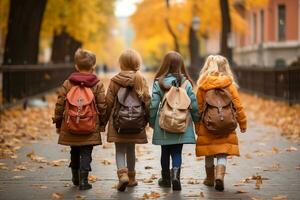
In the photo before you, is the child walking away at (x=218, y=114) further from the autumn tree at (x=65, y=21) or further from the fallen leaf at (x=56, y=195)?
the autumn tree at (x=65, y=21)

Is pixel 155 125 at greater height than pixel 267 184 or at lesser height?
greater

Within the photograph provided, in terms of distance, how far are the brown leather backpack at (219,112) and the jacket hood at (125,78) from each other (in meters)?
0.86

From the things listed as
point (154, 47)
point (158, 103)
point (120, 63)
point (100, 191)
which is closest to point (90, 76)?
point (120, 63)

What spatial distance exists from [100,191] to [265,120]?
930 centimetres

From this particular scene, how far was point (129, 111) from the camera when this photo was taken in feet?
22.4

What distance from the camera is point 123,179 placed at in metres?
6.89

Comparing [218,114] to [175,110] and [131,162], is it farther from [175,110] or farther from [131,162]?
[131,162]

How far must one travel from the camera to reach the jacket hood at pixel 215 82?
700 centimetres

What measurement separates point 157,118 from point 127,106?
0.39m

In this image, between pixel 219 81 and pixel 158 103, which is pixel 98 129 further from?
pixel 219 81

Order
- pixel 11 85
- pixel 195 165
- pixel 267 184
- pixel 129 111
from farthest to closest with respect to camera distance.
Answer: pixel 11 85
pixel 195 165
pixel 267 184
pixel 129 111

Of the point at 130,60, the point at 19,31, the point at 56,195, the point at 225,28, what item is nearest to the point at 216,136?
the point at 130,60

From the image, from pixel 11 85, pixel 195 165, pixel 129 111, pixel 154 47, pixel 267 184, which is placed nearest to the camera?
pixel 129 111

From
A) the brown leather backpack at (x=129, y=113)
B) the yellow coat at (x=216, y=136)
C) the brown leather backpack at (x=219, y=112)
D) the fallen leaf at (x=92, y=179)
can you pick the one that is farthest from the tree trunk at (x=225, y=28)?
the brown leather backpack at (x=129, y=113)
